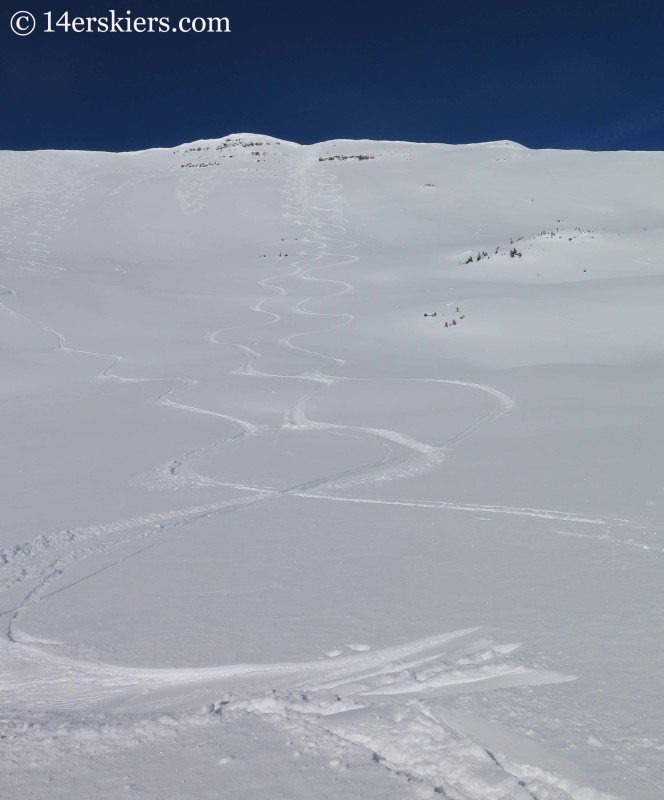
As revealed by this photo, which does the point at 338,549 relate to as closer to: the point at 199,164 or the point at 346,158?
the point at 346,158

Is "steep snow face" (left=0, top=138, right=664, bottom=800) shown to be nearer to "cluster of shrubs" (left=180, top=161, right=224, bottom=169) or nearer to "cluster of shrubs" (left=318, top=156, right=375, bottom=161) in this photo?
"cluster of shrubs" (left=180, top=161, right=224, bottom=169)

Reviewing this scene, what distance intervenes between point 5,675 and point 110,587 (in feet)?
2.64

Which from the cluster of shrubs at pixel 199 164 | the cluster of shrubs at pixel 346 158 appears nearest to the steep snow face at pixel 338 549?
the cluster of shrubs at pixel 199 164

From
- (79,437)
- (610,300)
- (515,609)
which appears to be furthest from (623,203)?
(515,609)

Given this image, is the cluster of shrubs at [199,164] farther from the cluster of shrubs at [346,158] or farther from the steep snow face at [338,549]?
the steep snow face at [338,549]

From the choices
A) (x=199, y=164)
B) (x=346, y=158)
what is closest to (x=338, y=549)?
(x=346, y=158)

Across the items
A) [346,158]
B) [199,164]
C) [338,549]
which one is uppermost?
[346,158]

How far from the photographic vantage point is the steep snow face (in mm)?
2205

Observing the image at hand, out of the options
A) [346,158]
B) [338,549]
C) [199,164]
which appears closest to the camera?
[338,549]

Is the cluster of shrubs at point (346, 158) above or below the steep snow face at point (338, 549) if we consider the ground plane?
above

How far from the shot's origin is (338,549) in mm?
3842

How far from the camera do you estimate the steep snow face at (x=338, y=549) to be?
2205 mm

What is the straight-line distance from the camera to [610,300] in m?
12.1

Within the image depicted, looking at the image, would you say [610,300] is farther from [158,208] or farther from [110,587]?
[158,208]
